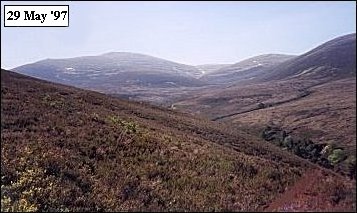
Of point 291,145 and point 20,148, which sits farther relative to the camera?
point 291,145

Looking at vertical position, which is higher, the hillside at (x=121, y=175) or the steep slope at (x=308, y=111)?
the hillside at (x=121, y=175)

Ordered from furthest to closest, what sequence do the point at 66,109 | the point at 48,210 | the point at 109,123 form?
the point at 66,109 → the point at 109,123 → the point at 48,210

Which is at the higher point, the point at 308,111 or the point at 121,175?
the point at 121,175

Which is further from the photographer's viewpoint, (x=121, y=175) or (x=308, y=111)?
(x=308, y=111)

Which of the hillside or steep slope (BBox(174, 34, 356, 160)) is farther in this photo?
steep slope (BBox(174, 34, 356, 160))

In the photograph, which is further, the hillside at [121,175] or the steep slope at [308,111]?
the steep slope at [308,111]

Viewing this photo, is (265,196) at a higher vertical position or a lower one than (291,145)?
higher

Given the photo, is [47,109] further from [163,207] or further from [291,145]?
[291,145]

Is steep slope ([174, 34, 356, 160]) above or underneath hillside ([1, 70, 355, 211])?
underneath

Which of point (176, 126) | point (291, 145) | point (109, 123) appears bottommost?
point (291, 145)

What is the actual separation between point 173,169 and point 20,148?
4497mm

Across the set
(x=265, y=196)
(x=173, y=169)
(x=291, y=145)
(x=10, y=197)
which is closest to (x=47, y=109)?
(x=173, y=169)

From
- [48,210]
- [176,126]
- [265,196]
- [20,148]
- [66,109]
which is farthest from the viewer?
[176,126]

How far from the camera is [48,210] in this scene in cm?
1018
